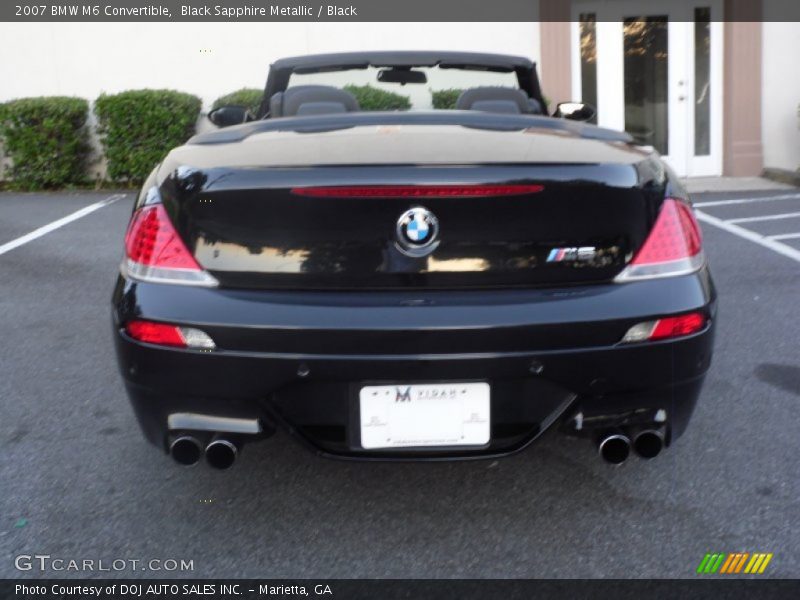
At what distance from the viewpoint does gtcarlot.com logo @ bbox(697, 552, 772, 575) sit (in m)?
2.71

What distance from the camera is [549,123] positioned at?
3.51 m

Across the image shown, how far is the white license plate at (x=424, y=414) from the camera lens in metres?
2.65

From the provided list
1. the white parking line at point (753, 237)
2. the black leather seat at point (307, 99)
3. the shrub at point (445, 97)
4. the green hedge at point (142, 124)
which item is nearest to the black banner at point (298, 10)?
the green hedge at point (142, 124)

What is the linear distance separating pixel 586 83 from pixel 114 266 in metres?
7.60

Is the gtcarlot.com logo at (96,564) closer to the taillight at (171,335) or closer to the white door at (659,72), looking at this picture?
the taillight at (171,335)

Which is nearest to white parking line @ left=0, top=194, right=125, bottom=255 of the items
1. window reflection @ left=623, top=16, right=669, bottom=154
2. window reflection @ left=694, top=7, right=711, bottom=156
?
window reflection @ left=623, top=16, right=669, bottom=154

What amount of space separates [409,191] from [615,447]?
90cm

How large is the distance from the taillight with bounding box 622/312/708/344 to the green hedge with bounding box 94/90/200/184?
9604mm

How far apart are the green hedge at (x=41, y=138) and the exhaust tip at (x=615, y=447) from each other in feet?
33.7

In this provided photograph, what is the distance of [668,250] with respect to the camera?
110 inches

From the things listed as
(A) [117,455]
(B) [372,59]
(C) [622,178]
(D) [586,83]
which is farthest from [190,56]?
(C) [622,178]

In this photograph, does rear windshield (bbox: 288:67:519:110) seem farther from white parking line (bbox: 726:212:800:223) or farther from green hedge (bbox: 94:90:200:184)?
white parking line (bbox: 726:212:800:223)

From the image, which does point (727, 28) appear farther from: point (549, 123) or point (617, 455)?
point (617, 455)

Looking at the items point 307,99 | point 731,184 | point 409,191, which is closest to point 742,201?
point 731,184
